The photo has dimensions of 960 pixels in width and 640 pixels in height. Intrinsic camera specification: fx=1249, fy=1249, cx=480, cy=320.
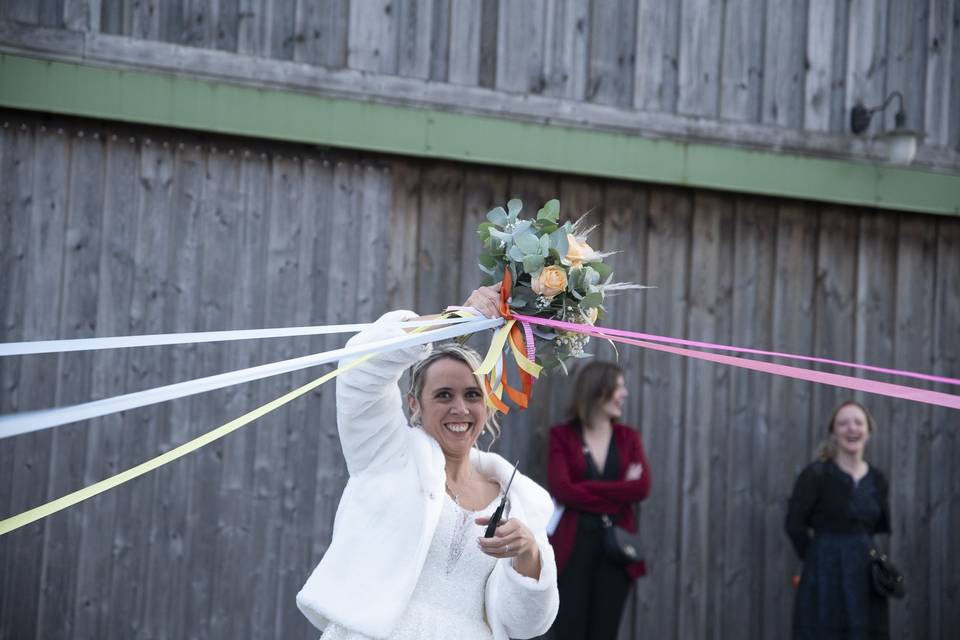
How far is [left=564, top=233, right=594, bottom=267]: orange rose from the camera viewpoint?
369cm

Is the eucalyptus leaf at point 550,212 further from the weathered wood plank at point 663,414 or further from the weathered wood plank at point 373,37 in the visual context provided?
the weathered wood plank at point 663,414

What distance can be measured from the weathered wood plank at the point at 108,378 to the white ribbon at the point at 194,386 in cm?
279

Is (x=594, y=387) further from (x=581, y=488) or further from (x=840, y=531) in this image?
(x=840, y=531)

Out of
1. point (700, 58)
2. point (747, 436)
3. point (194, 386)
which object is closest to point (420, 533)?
point (194, 386)

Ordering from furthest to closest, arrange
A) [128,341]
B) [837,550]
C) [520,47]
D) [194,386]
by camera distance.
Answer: [837,550], [520,47], [128,341], [194,386]

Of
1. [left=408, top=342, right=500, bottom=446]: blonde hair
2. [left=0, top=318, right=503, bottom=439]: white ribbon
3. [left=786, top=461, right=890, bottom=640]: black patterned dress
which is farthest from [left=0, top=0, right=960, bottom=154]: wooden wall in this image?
[left=0, top=318, right=503, bottom=439]: white ribbon

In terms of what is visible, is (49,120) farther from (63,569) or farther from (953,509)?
(953,509)

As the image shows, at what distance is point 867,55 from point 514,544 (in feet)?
17.4

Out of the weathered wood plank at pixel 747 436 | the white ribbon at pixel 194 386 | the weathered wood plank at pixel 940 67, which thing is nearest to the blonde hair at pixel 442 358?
the white ribbon at pixel 194 386

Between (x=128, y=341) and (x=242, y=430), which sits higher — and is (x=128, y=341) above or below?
above

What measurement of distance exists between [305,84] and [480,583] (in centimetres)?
337

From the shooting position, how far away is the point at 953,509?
7879 mm

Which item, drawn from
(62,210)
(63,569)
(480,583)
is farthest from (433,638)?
(62,210)

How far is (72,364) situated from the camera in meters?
5.90
